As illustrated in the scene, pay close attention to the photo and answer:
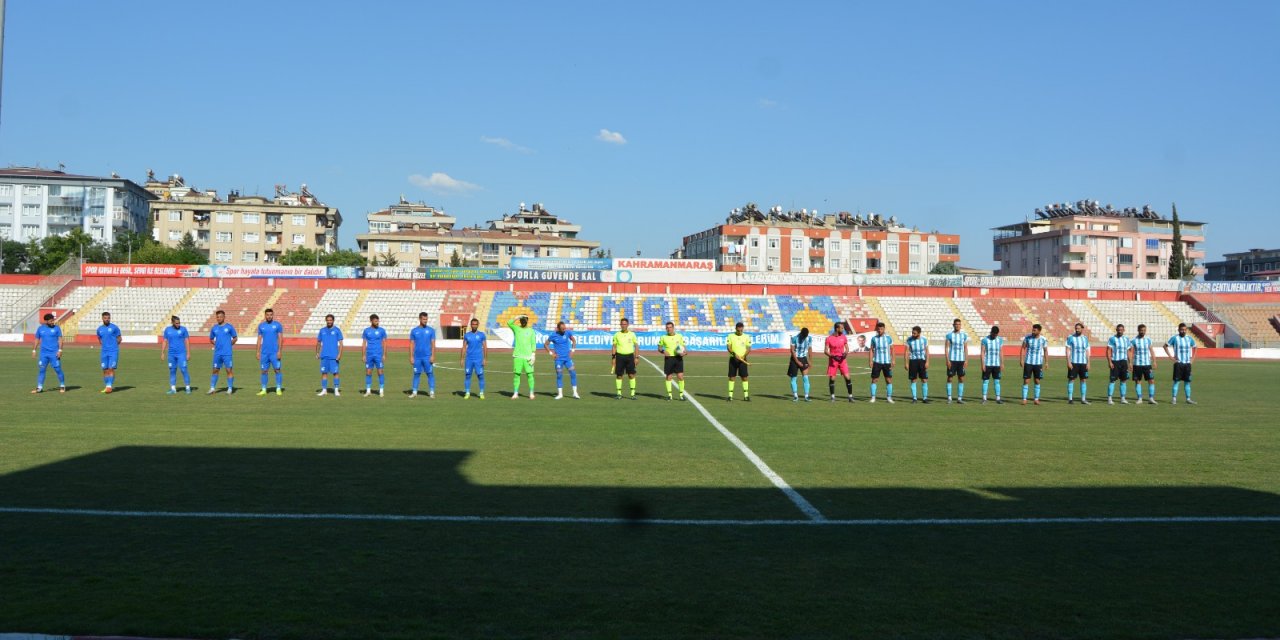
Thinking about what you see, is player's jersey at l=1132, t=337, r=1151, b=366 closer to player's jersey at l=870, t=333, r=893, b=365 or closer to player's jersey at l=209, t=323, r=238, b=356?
player's jersey at l=870, t=333, r=893, b=365

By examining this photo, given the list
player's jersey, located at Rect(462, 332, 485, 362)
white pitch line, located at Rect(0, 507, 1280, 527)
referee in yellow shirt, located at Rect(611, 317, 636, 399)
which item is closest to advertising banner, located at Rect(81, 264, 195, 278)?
player's jersey, located at Rect(462, 332, 485, 362)

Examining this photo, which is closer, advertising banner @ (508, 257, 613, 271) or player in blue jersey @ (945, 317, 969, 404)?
player in blue jersey @ (945, 317, 969, 404)

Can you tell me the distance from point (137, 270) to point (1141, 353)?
62134 millimetres

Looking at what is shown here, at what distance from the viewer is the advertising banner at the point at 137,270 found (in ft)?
212

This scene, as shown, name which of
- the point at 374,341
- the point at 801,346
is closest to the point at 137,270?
the point at 374,341

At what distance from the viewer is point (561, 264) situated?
69000 millimetres

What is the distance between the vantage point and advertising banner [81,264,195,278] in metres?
64.8

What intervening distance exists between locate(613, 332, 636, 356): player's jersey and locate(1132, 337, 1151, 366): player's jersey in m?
11.1

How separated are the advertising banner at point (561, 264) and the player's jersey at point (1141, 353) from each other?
48.7 m

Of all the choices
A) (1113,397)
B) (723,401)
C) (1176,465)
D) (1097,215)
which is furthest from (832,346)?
(1097,215)

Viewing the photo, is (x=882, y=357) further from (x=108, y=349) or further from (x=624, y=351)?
(x=108, y=349)

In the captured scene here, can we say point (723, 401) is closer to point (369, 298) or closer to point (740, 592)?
point (740, 592)

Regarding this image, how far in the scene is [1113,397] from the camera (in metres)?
23.1

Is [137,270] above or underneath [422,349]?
above
